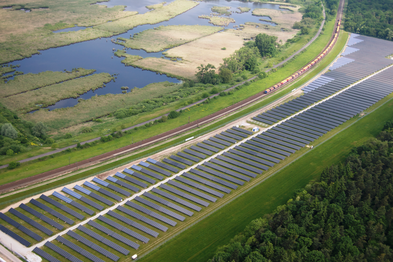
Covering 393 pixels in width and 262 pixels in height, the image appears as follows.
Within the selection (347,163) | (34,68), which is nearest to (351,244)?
(347,163)

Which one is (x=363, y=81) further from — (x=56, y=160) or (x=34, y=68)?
(x=34, y=68)

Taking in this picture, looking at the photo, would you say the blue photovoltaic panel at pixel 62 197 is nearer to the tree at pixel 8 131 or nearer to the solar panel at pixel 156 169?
the solar panel at pixel 156 169

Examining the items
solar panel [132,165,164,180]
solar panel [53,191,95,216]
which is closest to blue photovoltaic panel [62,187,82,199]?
solar panel [53,191,95,216]

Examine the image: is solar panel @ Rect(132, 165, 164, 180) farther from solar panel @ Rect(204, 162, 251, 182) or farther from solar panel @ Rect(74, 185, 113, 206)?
solar panel @ Rect(204, 162, 251, 182)

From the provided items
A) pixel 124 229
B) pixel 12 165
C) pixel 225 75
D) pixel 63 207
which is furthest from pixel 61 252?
pixel 225 75

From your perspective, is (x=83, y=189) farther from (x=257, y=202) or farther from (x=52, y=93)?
(x=52, y=93)
